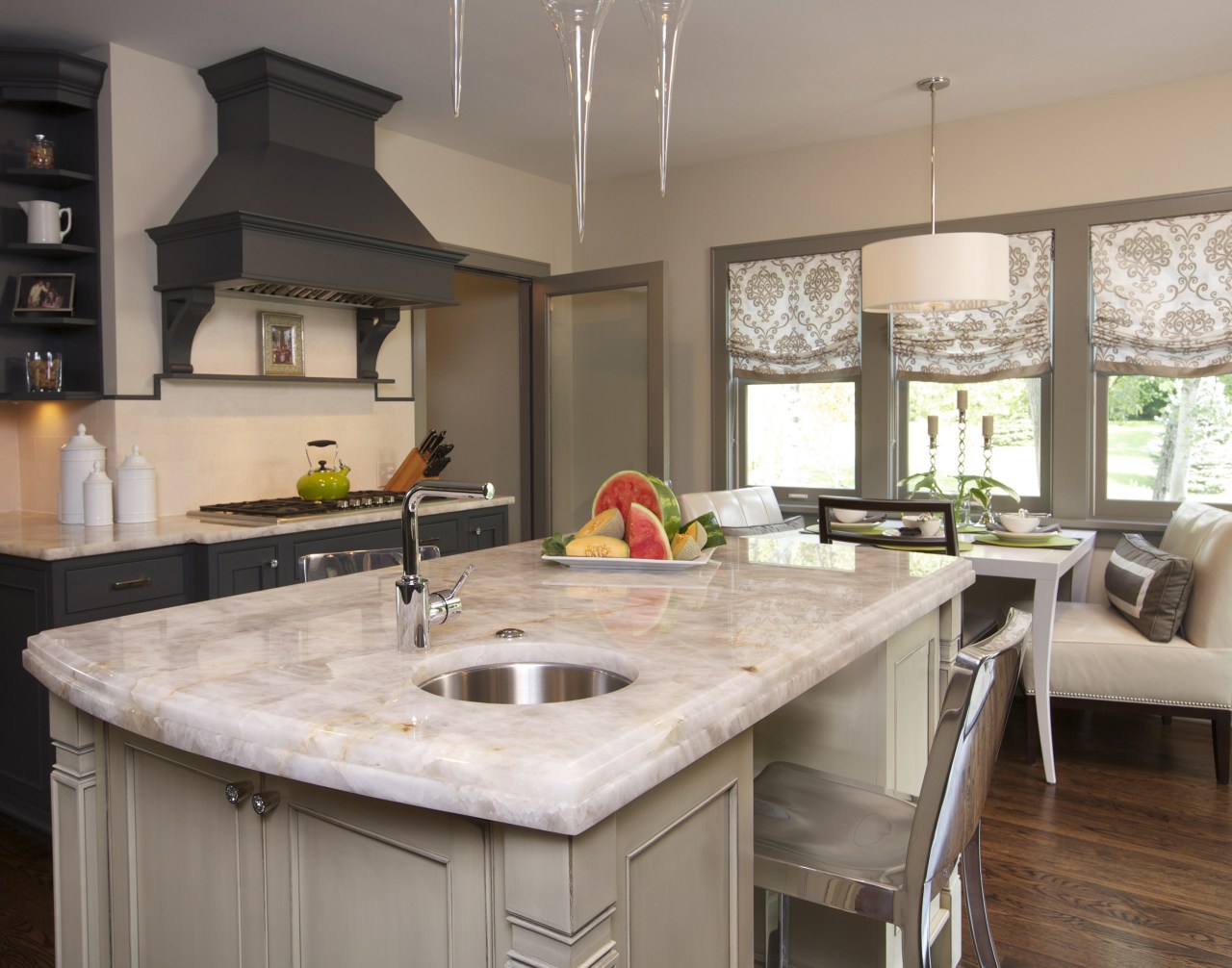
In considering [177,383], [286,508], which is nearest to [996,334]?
[286,508]

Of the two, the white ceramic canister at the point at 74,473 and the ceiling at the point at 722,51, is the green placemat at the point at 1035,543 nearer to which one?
the ceiling at the point at 722,51

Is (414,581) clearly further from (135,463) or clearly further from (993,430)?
(993,430)

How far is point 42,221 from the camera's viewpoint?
3436mm

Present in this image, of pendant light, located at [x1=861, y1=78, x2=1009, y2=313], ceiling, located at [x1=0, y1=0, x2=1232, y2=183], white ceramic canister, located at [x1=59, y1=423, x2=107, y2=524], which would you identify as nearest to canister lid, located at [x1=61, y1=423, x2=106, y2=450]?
white ceramic canister, located at [x1=59, y1=423, x2=107, y2=524]

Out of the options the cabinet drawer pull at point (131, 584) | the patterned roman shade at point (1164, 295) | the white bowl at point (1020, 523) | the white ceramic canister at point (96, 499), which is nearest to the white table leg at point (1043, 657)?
the white bowl at point (1020, 523)

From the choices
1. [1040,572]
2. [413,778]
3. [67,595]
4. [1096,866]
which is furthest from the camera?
[1040,572]

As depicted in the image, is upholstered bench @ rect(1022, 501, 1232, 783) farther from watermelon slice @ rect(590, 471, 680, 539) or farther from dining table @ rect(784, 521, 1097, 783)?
watermelon slice @ rect(590, 471, 680, 539)

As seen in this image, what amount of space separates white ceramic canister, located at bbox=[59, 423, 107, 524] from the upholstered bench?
3386 mm

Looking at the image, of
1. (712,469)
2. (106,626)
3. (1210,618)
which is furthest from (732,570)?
(712,469)

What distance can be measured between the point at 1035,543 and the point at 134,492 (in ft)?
10.8

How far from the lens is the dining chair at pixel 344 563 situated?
228 centimetres

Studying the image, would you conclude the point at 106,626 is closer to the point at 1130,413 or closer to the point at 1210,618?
the point at 1210,618

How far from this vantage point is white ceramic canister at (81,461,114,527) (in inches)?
131

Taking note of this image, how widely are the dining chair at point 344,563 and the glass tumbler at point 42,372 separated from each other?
1.80 m
